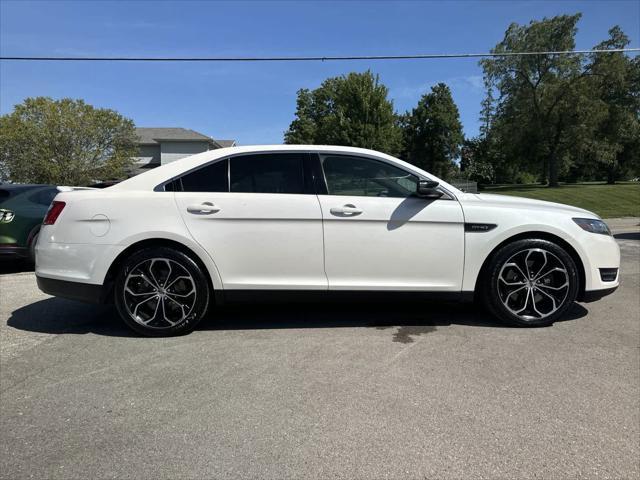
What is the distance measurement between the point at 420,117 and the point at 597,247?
A: 5941cm

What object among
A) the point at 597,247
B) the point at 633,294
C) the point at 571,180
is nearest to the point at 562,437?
the point at 597,247

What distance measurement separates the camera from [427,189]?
A: 388cm

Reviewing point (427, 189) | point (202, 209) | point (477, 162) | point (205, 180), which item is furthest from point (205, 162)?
point (477, 162)

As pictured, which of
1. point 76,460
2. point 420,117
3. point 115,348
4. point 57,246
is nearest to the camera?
point 76,460

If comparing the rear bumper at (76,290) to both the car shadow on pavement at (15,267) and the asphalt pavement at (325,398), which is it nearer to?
the asphalt pavement at (325,398)

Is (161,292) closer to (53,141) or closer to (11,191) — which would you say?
(11,191)

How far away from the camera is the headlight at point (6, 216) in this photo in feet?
A: 21.9

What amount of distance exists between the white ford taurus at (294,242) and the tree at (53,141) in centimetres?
2884

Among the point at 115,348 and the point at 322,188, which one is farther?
the point at 322,188

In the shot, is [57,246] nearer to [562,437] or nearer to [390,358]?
[390,358]

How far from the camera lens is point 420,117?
197ft

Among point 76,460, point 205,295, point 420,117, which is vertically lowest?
point 76,460

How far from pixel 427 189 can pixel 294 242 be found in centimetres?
124

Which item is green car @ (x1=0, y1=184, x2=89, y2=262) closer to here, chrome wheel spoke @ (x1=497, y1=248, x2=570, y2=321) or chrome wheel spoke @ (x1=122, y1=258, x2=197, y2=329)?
chrome wheel spoke @ (x1=122, y1=258, x2=197, y2=329)
